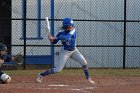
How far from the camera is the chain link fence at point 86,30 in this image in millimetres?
17344

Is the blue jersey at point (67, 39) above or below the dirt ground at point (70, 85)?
above

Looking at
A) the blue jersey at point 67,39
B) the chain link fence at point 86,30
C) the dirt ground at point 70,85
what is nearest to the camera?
the dirt ground at point 70,85

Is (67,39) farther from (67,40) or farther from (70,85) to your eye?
(70,85)

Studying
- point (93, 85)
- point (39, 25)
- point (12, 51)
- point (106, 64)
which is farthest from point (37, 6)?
point (93, 85)

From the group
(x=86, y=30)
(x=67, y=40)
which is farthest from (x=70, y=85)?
(x=86, y=30)

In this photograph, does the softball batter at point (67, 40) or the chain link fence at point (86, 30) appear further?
the chain link fence at point (86, 30)

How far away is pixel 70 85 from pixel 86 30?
6250mm

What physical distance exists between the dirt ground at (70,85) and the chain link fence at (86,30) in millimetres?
3794

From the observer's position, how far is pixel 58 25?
690 inches

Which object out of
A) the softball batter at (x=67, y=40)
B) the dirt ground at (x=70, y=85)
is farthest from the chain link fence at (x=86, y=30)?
the softball batter at (x=67, y=40)

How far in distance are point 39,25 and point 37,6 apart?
2.34 feet

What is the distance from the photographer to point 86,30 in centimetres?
1786

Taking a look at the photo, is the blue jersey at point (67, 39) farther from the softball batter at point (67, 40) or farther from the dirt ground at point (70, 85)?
the dirt ground at point (70, 85)

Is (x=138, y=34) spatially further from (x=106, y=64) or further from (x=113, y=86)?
(x=113, y=86)
